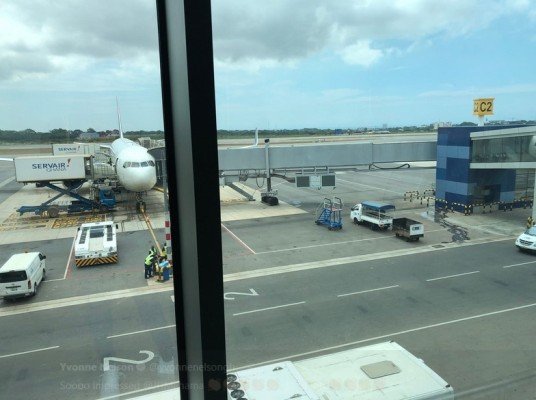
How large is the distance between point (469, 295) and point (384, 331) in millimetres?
919

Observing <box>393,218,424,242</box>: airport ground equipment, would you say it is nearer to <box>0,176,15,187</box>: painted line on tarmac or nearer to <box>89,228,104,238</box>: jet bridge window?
<box>89,228,104,238</box>: jet bridge window

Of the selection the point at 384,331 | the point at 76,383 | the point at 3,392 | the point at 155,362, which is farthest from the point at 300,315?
the point at 3,392

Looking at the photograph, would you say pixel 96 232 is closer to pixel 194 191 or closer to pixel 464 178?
pixel 194 191

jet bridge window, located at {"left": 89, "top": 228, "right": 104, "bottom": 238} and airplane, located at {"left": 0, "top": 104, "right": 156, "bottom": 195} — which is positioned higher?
airplane, located at {"left": 0, "top": 104, "right": 156, "bottom": 195}

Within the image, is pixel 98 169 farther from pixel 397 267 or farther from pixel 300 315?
pixel 397 267

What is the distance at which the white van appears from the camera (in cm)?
333

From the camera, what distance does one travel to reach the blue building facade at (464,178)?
5.05 m

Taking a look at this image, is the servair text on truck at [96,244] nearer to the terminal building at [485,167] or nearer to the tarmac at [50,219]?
the tarmac at [50,219]

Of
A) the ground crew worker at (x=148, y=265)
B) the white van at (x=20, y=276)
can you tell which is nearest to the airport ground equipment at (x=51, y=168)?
the white van at (x=20, y=276)

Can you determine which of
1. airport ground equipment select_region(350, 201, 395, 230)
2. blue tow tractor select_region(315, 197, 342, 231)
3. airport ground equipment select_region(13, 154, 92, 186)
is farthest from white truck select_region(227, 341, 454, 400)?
blue tow tractor select_region(315, 197, 342, 231)

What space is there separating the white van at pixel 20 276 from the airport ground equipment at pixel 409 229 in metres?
4.69

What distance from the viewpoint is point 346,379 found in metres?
1.87

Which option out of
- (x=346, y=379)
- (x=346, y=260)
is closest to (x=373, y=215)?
(x=346, y=260)

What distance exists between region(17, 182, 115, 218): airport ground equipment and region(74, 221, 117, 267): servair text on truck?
0.84 feet
